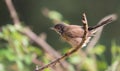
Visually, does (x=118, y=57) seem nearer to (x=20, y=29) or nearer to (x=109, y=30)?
(x=20, y=29)

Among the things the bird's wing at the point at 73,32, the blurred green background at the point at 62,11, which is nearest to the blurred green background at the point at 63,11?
the blurred green background at the point at 62,11

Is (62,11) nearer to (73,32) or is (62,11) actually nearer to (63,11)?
(63,11)

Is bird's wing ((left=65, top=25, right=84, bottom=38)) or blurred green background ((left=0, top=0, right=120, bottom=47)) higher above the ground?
blurred green background ((left=0, top=0, right=120, bottom=47))

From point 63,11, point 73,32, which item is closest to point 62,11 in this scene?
point 63,11

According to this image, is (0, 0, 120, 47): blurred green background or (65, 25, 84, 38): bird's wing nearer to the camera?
(65, 25, 84, 38): bird's wing

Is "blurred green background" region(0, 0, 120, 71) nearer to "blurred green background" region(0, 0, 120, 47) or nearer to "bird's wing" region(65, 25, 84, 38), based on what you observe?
"blurred green background" region(0, 0, 120, 47)

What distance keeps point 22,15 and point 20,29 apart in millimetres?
6868

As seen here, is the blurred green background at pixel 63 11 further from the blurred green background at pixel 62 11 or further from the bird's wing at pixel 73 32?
the bird's wing at pixel 73 32

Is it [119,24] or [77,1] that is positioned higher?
[77,1]

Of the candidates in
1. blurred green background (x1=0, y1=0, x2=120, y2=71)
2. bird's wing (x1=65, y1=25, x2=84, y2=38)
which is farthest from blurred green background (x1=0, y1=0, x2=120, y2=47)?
bird's wing (x1=65, y1=25, x2=84, y2=38)

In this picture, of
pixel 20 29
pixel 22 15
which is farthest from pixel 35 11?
pixel 20 29

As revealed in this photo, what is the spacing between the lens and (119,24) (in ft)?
38.4

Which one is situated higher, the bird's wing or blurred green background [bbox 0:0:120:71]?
blurred green background [bbox 0:0:120:71]

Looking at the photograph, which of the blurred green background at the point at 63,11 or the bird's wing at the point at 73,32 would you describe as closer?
the bird's wing at the point at 73,32
